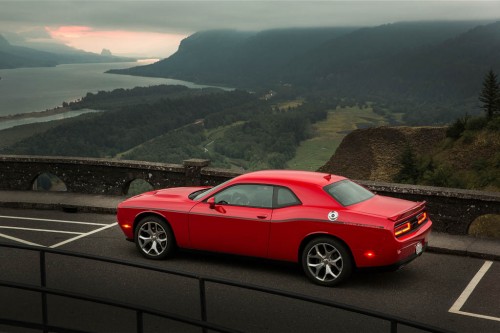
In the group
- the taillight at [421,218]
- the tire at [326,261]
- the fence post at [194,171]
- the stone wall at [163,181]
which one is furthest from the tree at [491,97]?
the tire at [326,261]

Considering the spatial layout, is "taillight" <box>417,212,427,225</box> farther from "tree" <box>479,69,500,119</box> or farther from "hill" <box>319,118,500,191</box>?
"tree" <box>479,69,500,119</box>

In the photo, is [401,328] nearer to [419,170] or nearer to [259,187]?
[259,187]

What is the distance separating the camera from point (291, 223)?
870 cm

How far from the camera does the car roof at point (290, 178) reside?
906cm

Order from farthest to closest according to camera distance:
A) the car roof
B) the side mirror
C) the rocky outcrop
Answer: the rocky outcrop < the side mirror < the car roof

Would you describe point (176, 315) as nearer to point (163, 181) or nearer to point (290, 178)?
point (290, 178)

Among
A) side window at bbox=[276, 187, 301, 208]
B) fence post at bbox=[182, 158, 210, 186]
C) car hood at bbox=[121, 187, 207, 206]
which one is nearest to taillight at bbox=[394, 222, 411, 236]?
side window at bbox=[276, 187, 301, 208]

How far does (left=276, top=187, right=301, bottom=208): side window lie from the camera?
29.3ft

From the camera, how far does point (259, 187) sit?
9.23 metres

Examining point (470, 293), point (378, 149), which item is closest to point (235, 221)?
point (470, 293)

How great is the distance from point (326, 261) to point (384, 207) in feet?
3.64

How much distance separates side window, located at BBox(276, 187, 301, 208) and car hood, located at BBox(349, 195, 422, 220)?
31.6 inches

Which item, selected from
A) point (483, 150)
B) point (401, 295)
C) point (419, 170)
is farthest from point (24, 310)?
point (483, 150)

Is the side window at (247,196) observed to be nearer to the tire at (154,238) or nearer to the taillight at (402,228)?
the tire at (154,238)
